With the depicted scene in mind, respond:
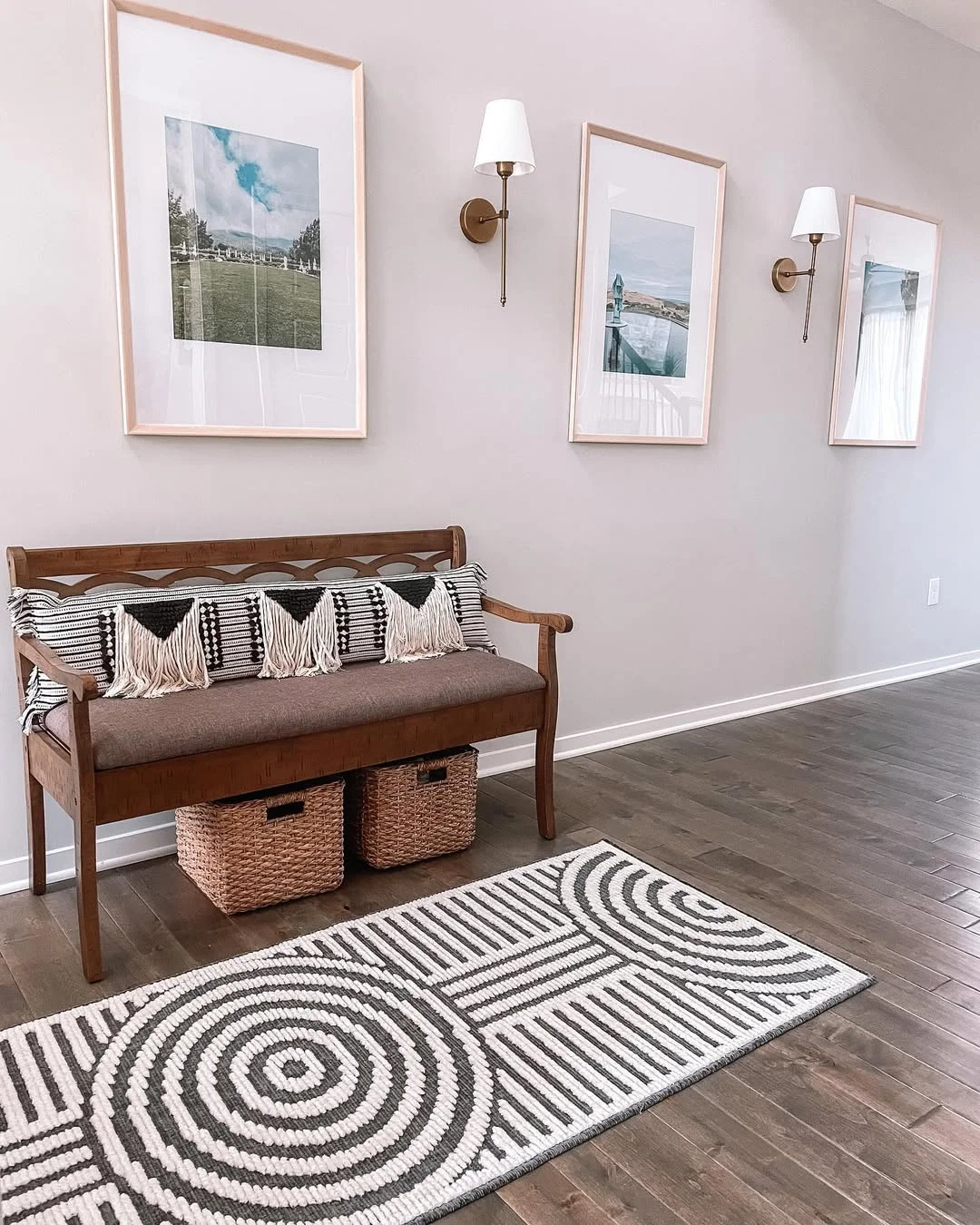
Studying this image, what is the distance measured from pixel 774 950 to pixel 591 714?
134 centimetres

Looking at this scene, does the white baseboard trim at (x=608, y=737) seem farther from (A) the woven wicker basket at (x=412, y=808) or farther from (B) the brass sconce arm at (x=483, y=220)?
(B) the brass sconce arm at (x=483, y=220)

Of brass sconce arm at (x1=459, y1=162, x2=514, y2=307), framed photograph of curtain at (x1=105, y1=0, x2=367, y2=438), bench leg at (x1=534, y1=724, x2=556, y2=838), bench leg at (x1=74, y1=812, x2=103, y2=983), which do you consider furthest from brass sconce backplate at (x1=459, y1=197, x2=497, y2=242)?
bench leg at (x1=74, y1=812, x2=103, y2=983)

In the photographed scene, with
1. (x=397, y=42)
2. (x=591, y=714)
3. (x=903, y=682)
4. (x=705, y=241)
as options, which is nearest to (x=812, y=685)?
(x=903, y=682)

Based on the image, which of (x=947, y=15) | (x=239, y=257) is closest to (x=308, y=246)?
(x=239, y=257)

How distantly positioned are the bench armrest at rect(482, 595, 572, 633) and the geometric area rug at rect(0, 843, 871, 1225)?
664 millimetres

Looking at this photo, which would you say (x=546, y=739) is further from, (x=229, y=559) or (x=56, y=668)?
(x=56, y=668)

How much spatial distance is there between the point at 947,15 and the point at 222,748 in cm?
385

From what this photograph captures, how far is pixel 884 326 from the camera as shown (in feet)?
13.1

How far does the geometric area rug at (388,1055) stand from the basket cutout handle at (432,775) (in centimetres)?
29

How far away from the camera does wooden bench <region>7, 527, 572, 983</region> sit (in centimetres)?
188

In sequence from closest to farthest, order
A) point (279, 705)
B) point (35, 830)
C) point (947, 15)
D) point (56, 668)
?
point (56, 668), point (279, 705), point (35, 830), point (947, 15)

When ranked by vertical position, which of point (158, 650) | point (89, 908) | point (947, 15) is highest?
point (947, 15)

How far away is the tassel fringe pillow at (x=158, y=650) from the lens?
2113 millimetres

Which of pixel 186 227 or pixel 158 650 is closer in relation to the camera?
pixel 158 650
